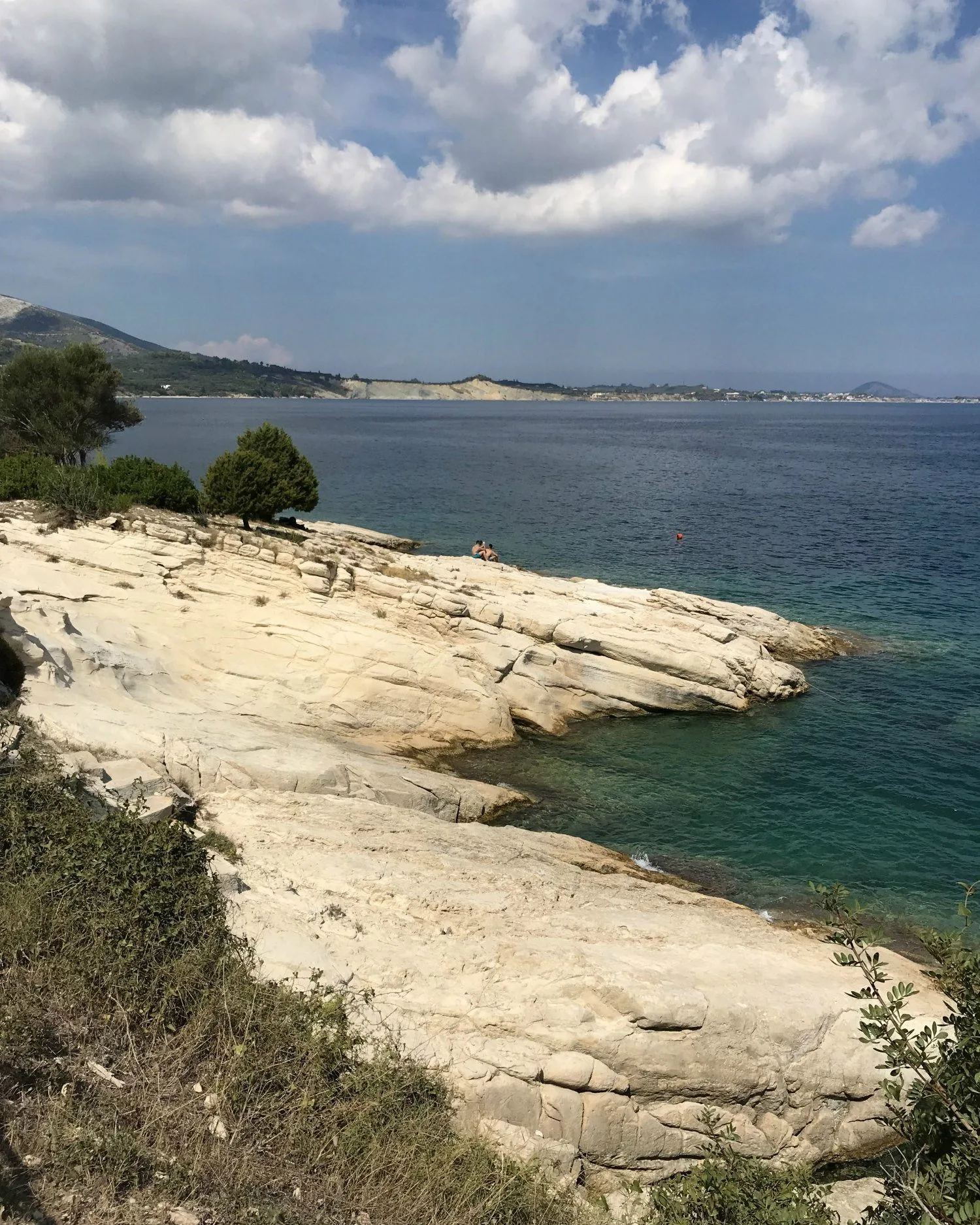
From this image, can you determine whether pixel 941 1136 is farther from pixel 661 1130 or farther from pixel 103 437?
pixel 103 437

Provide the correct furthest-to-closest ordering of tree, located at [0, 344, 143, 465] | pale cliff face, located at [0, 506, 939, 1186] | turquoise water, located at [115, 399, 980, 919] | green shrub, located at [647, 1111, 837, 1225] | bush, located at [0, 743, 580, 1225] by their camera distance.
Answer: tree, located at [0, 344, 143, 465], turquoise water, located at [115, 399, 980, 919], pale cliff face, located at [0, 506, 939, 1186], green shrub, located at [647, 1111, 837, 1225], bush, located at [0, 743, 580, 1225]

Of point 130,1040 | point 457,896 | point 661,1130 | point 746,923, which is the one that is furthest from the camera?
point 746,923

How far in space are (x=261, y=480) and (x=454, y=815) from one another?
2006cm

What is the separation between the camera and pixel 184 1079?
8.64 m

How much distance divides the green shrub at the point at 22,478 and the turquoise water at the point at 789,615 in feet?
72.1

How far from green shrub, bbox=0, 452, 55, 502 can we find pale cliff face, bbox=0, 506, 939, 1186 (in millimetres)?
2685

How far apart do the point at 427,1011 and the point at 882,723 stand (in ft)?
73.4

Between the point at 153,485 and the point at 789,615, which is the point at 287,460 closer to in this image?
the point at 153,485

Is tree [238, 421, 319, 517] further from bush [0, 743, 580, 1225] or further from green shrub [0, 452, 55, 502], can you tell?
bush [0, 743, 580, 1225]

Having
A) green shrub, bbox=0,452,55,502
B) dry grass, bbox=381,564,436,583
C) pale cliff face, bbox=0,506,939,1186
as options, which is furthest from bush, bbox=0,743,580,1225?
green shrub, bbox=0,452,55,502

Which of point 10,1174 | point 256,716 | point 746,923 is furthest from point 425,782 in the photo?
point 10,1174

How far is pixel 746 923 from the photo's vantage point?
16.5 meters

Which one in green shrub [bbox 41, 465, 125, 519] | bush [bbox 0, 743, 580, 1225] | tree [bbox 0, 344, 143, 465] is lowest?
bush [bbox 0, 743, 580, 1225]

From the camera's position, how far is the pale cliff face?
11547 millimetres
